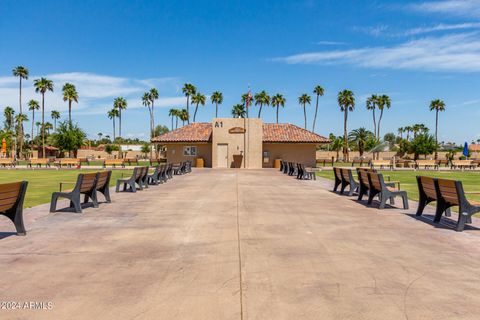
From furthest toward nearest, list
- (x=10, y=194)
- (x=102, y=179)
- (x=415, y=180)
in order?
(x=415, y=180) → (x=102, y=179) → (x=10, y=194)

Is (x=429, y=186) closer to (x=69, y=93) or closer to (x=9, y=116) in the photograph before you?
(x=69, y=93)

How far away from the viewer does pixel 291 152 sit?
43.7 m

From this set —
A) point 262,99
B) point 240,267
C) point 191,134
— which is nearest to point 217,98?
point 262,99

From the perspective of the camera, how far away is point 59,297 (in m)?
4.12

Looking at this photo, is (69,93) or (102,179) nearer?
(102,179)

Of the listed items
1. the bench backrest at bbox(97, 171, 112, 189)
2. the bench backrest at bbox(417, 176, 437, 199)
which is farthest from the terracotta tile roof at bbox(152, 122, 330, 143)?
the bench backrest at bbox(417, 176, 437, 199)

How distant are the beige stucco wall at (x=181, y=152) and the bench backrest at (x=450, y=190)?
118ft

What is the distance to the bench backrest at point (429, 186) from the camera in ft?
29.1

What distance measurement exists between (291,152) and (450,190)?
117 feet

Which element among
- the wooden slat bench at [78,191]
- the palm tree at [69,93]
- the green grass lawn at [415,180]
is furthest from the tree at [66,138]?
the wooden slat bench at [78,191]

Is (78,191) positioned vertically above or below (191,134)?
below

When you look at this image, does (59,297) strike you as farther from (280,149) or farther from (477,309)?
(280,149)

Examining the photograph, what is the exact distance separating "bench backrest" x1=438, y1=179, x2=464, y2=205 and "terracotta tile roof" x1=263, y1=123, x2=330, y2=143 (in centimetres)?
3439

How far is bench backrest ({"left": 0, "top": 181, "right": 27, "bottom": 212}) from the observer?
261 inches
